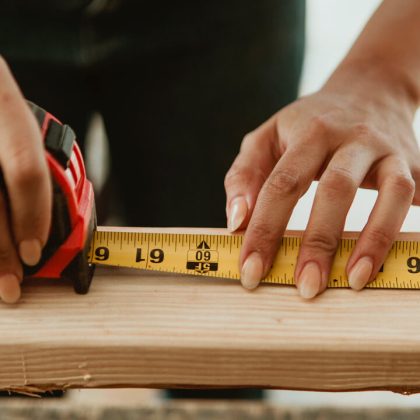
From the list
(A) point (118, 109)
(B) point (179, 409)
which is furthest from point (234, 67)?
(B) point (179, 409)

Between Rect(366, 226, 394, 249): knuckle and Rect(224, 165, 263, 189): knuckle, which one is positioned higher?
Rect(224, 165, 263, 189): knuckle

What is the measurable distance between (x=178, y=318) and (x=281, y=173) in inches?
12.3

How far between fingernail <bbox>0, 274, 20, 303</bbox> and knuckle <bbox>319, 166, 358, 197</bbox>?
0.49 metres

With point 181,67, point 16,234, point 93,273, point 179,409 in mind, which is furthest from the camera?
point 179,409

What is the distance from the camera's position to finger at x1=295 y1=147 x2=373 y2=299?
2.75 feet

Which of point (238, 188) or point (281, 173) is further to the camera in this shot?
point (238, 188)

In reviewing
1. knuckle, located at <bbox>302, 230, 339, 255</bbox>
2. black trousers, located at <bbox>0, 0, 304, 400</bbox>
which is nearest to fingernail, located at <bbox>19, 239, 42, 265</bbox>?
knuckle, located at <bbox>302, 230, 339, 255</bbox>

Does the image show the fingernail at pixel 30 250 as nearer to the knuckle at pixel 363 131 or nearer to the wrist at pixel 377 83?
the knuckle at pixel 363 131

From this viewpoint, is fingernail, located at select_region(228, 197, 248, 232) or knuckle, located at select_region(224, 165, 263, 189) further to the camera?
knuckle, located at select_region(224, 165, 263, 189)

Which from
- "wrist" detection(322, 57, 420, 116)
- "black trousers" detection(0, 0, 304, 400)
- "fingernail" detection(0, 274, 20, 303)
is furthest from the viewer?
"black trousers" detection(0, 0, 304, 400)

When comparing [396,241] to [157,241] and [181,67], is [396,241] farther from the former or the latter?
[181,67]

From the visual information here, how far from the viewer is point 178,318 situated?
30.3 inches

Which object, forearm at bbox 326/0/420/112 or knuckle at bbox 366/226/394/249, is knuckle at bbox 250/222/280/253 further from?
forearm at bbox 326/0/420/112

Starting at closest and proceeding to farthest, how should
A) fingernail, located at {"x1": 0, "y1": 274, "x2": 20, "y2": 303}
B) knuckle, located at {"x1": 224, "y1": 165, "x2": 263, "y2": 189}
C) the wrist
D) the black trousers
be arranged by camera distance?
fingernail, located at {"x1": 0, "y1": 274, "x2": 20, "y2": 303} → knuckle, located at {"x1": 224, "y1": 165, "x2": 263, "y2": 189} → the wrist → the black trousers
